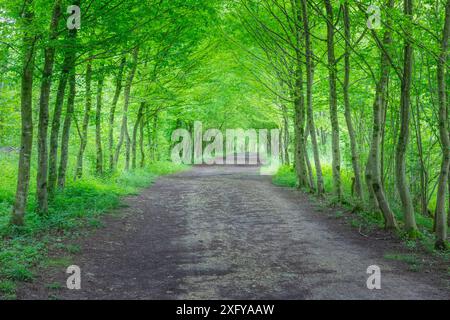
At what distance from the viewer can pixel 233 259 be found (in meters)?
8.26

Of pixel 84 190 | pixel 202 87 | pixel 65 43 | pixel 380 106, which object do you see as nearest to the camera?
pixel 65 43

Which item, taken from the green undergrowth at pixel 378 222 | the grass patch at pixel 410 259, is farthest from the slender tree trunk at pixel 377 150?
the grass patch at pixel 410 259

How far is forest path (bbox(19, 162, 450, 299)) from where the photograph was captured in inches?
254

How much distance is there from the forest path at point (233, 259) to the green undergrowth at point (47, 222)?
1.46 ft

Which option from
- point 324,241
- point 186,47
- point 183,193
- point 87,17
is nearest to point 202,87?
point 186,47

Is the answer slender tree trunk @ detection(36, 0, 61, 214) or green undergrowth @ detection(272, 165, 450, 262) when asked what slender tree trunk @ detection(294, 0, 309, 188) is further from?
slender tree trunk @ detection(36, 0, 61, 214)

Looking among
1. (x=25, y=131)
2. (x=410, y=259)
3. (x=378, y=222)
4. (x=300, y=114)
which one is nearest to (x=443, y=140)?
(x=410, y=259)

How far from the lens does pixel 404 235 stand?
1006cm

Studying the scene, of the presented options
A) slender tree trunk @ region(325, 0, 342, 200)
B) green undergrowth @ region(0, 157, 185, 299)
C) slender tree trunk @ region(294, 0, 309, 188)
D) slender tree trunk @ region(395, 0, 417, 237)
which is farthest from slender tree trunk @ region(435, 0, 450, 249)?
slender tree trunk @ region(294, 0, 309, 188)

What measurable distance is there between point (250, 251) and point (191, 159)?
31.9m

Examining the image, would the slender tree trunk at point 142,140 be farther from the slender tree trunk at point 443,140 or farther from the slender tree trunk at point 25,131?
the slender tree trunk at point 443,140

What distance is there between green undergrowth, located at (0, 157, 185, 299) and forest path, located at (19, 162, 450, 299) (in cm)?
45

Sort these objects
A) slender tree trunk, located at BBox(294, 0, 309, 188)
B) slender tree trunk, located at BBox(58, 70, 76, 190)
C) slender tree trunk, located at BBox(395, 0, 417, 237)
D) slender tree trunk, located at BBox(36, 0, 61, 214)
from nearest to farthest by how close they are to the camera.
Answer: slender tree trunk, located at BBox(395, 0, 417, 237) < slender tree trunk, located at BBox(36, 0, 61, 214) < slender tree trunk, located at BBox(58, 70, 76, 190) < slender tree trunk, located at BBox(294, 0, 309, 188)

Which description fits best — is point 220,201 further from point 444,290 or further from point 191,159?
point 191,159
